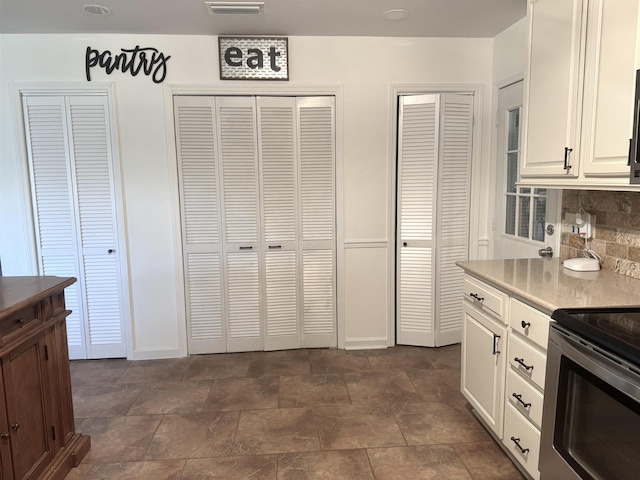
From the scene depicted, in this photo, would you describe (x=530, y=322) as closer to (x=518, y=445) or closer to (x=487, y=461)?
(x=518, y=445)

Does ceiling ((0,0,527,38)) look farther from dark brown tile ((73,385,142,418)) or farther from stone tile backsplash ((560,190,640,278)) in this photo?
dark brown tile ((73,385,142,418))

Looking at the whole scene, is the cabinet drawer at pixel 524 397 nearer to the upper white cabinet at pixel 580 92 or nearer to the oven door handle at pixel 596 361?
the oven door handle at pixel 596 361

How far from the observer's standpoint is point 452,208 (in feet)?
11.5

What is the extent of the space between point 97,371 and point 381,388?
7.39ft

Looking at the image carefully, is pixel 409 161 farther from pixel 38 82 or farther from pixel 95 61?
pixel 38 82

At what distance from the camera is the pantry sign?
325 centimetres

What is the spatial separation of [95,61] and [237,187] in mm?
1460

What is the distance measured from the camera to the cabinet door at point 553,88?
1.90 metres

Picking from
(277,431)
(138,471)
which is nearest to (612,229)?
(277,431)

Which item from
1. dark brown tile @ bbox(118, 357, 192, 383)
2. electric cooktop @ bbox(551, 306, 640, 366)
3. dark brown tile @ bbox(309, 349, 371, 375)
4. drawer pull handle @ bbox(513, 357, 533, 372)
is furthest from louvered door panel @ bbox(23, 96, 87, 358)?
electric cooktop @ bbox(551, 306, 640, 366)

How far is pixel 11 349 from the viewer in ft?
5.49

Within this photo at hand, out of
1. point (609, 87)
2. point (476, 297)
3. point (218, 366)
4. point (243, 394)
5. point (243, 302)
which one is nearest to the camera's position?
point (609, 87)

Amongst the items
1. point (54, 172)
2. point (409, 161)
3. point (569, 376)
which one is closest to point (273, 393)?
point (569, 376)

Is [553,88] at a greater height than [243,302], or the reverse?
[553,88]
